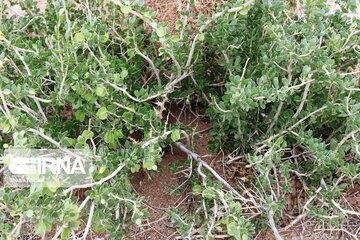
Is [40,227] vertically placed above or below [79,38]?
below

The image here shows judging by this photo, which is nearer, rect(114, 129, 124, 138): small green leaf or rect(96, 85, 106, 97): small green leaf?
rect(96, 85, 106, 97): small green leaf

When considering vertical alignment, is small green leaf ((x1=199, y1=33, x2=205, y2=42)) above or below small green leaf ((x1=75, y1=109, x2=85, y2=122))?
above

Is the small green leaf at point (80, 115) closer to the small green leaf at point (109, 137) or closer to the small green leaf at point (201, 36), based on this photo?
the small green leaf at point (109, 137)

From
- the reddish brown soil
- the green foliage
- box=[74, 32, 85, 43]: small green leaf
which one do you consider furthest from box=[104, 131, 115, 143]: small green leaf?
the reddish brown soil

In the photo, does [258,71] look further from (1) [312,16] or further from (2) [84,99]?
(2) [84,99]

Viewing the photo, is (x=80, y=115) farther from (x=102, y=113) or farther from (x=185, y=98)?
(x=185, y=98)

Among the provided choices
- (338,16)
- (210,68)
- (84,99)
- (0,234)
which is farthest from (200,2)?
(0,234)

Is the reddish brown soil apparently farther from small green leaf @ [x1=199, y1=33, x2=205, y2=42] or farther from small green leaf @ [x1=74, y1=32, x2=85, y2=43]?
small green leaf @ [x1=74, y1=32, x2=85, y2=43]

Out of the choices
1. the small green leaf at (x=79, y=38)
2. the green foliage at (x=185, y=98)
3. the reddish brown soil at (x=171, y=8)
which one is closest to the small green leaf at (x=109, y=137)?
the green foliage at (x=185, y=98)

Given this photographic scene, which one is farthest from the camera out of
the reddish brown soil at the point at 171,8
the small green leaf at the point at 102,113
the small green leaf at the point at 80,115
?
the reddish brown soil at the point at 171,8

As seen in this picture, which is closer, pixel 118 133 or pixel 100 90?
pixel 100 90

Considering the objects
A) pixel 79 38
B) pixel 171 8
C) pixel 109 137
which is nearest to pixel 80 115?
pixel 109 137

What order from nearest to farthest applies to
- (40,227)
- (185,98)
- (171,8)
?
(40,227), (185,98), (171,8)

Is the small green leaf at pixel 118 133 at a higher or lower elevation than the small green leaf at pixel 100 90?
lower
